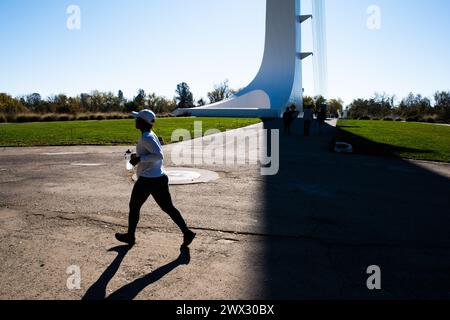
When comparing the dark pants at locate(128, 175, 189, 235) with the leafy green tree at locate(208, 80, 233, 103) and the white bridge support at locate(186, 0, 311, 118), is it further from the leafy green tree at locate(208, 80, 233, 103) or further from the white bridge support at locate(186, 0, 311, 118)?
the leafy green tree at locate(208, 80, 233, 103)

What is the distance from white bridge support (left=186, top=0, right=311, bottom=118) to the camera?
47.2 m

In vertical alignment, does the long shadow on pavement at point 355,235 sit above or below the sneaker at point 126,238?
below

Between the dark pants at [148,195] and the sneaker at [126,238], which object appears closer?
the dark pants at [148,195]

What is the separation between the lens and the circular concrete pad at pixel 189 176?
7938 mm

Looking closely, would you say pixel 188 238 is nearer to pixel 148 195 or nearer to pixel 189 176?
pixel 148 195

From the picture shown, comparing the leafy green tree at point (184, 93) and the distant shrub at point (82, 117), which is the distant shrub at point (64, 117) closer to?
the distant shrub at point (82, 117)

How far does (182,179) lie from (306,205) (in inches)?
121

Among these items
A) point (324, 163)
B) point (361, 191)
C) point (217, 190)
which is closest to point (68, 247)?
point (217, 190)

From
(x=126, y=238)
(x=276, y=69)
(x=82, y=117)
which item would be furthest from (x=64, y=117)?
(x=126, y=238)

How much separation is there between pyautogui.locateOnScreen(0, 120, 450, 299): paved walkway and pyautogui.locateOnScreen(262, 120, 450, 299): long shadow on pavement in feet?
0.05

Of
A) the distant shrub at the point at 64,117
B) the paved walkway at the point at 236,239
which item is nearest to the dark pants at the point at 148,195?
the paved walkway at the point at 236,239

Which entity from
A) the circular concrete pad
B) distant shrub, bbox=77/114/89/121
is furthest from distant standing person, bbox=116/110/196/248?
distant shrub, bbox=77/114/89/121

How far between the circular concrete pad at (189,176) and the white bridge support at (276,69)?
3797 centimetres

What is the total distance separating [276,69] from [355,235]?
46980 millimetres
